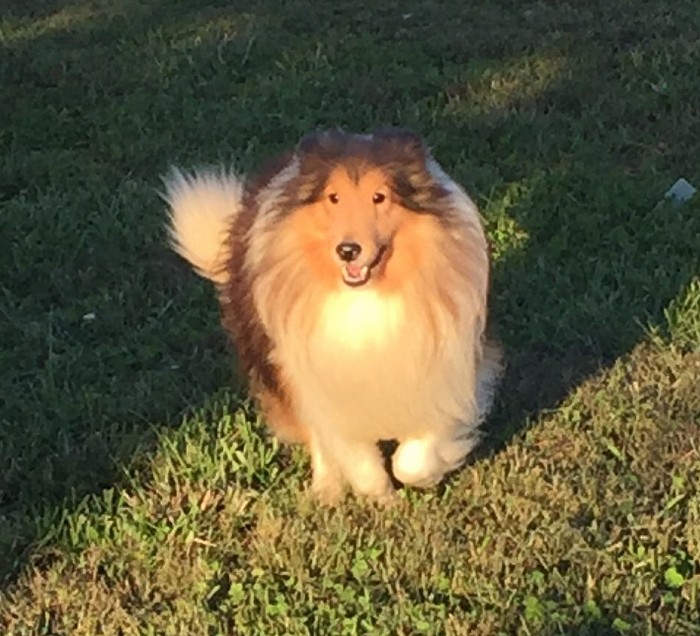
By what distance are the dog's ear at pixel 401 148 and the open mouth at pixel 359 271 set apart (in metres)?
0.24

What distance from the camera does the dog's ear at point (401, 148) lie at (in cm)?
382

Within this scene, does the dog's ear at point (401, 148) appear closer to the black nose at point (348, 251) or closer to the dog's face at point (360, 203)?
the dog's face at point (360, 203)

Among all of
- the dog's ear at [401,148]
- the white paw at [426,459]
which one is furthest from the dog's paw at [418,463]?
the dog's ear at [401,148]

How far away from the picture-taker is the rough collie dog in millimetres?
3783

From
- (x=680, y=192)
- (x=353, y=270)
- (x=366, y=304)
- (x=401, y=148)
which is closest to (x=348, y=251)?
(x=353, y=270)

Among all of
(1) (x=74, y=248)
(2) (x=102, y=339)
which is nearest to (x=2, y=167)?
(1) (x=74, y=248)

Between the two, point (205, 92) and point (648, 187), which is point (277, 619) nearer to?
point (648, 187)

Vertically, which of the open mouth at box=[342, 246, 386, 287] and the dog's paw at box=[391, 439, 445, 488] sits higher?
the open mouth at box=[342, 246, 386, 287]

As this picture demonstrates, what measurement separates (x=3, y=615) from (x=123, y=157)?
12.7 ft

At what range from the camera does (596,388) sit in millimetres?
4988

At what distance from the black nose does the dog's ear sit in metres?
0.25

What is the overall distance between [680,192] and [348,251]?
3117 millimetres

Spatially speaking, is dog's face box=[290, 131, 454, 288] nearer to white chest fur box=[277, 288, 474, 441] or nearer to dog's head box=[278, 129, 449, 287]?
dog's head box=[278, 129, 449, 287]

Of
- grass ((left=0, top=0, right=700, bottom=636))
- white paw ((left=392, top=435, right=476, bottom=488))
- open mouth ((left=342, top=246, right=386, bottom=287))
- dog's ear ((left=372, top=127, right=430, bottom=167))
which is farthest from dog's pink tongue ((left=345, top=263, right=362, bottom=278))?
grass ((left=0, top=0, right=700, bottom=636))
